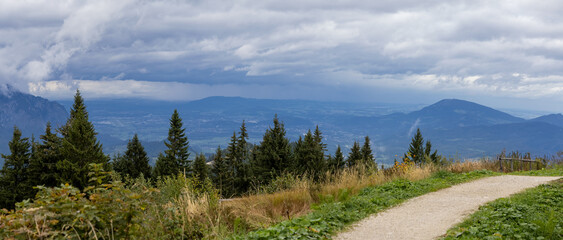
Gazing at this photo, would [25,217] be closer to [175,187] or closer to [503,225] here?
[175,187]

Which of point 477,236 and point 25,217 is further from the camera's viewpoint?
point 477,236

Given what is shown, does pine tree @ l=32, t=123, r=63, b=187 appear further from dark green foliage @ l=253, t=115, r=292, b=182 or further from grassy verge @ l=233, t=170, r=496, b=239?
grassy verge @ l=233, t=170, r=496, b=239

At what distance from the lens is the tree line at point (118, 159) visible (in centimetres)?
3828

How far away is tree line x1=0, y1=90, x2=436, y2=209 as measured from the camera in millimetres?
38281

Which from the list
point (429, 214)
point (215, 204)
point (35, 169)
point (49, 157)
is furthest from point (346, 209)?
point (49, 157)

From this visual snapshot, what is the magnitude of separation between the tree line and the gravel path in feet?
53.0

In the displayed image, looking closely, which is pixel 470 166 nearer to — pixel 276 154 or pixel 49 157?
pixel 276 154

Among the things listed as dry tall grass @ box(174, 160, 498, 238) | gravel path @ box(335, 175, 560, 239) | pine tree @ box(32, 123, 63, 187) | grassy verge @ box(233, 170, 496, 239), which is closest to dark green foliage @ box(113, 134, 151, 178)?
pine tree @ box(32, 123, 63, 187)

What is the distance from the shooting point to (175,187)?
9.94m

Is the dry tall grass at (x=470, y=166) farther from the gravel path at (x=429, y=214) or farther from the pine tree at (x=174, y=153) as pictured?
the pine tree at (x=174, y=153)

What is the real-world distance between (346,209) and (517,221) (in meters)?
3.08

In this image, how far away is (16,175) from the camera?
40938 mm

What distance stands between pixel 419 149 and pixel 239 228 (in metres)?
77.1

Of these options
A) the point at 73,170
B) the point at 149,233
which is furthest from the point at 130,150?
the point at 149,233
